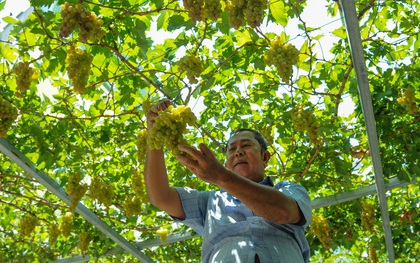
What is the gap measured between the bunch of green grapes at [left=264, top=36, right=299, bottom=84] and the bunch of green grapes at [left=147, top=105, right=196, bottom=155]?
115 cm

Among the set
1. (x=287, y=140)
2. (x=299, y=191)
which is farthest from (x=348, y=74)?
(x=299, y=191)

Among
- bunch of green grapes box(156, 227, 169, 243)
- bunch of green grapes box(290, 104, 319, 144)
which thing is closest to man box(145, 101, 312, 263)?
bunch of green grapes box(290, 104, 319, 144)

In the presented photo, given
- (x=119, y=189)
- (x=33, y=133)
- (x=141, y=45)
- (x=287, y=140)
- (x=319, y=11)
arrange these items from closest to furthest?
(x=141, y=45), (x=319, y=11), (x=33, y=133), (x=287, y=140), (x=119, y=189)

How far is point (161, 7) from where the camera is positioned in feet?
11.5

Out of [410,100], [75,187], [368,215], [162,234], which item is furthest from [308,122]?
[162,234]

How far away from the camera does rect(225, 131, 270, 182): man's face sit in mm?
3047

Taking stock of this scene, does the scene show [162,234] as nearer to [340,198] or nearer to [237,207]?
[340,198]

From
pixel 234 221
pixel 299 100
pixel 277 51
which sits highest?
pixel 299 100

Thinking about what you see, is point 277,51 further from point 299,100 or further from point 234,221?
point 299,100

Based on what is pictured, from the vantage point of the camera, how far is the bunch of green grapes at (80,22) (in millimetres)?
2951

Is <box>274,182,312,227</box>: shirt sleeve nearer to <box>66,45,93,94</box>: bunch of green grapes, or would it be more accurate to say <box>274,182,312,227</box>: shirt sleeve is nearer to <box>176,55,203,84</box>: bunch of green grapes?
<box>176,55,203,84</box>: bunch of green grapes

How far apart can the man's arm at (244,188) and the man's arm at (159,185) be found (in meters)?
0.50

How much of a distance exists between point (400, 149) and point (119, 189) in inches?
104

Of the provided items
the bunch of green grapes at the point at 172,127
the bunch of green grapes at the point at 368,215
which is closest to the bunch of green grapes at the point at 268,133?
the bunch of green grapes at the point at 368,215
